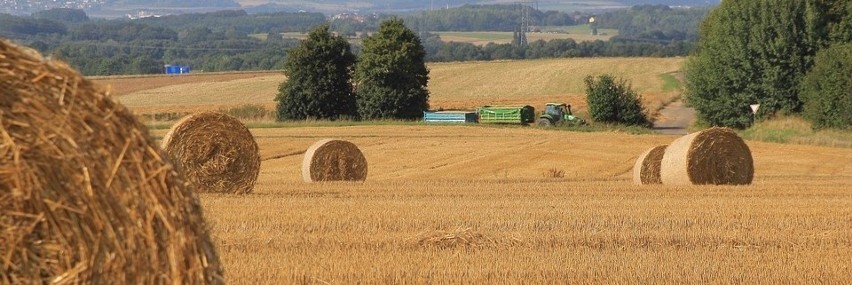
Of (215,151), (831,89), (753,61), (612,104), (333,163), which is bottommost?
(612,104)

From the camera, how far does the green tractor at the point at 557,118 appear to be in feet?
161

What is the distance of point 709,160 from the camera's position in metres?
19.2

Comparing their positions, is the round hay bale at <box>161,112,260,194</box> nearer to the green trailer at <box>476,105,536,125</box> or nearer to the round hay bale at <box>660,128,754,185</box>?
the round hay bale at <box>660,128,754,185</box>

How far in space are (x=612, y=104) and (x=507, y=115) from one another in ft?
13.5

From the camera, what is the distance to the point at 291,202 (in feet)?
47.5

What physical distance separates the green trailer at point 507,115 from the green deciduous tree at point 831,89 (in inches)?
428

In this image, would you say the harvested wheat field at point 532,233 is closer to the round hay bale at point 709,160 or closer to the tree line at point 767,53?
the round hay bale at point 709,160

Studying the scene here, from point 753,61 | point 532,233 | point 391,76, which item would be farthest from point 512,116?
point 532,233

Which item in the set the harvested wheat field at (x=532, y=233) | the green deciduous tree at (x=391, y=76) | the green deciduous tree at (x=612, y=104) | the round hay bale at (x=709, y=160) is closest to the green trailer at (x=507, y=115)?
the green deciduous tree at (x=612, y=104)

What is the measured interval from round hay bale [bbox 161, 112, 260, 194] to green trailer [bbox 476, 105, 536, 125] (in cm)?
3534

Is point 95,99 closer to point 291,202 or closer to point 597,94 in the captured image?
point 291,202

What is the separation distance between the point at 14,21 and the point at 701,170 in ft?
379

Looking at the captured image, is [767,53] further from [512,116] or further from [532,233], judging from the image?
[532,233]

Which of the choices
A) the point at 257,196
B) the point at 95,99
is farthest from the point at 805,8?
the point at 95,99
